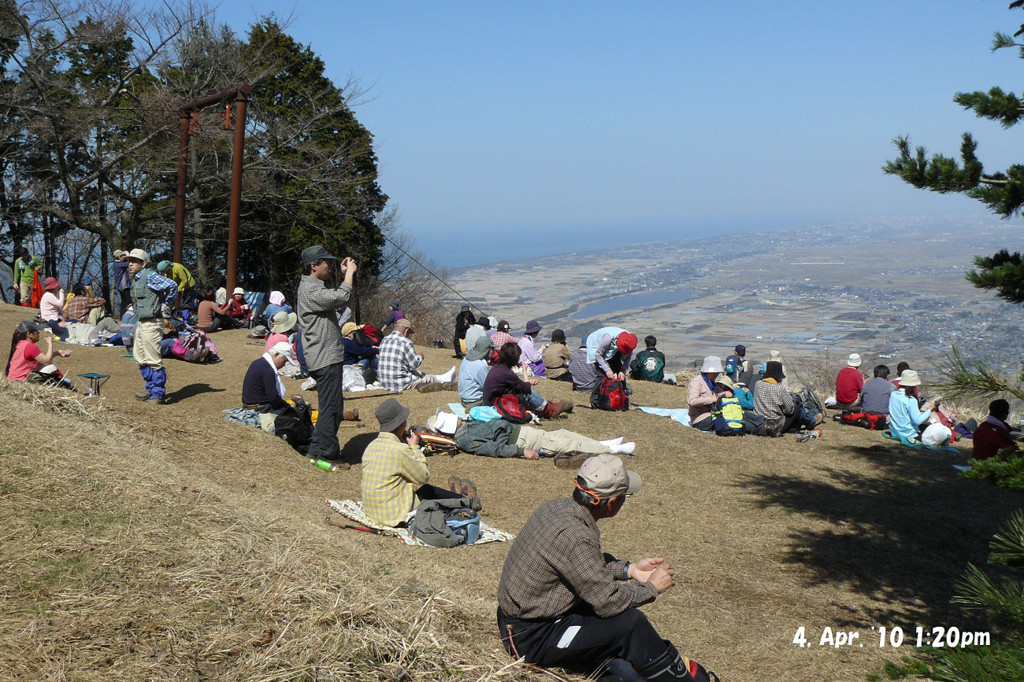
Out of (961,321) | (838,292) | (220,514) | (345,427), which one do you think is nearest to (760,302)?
(838,292)

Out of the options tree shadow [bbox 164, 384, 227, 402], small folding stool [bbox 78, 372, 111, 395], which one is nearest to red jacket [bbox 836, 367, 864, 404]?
tree shadow [bbox 164, 384, 227, 402]

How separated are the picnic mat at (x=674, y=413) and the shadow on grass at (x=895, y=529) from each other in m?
2.28

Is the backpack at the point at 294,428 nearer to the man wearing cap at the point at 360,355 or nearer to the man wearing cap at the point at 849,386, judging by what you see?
the man wearing cap at the point at 360,355

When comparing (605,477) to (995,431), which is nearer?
(605,477)

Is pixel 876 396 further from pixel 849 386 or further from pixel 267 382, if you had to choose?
pixel 267 382

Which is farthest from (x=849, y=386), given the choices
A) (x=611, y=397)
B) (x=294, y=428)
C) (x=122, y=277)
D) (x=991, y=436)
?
(x=122, y=277)

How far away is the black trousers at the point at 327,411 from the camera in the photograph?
28.4ft

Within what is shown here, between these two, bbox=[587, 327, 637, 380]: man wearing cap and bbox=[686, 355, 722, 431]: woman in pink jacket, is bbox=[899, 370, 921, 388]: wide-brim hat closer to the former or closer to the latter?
bbox=[686, 355, 722, 431]: woman in pink jacket

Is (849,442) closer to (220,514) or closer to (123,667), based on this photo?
(220,514)

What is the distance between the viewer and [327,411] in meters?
8.80

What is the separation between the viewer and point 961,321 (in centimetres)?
4678

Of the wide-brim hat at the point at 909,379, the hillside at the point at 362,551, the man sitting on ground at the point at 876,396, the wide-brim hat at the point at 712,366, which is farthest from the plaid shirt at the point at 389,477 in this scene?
the man sitting on ground at the point at 876,396

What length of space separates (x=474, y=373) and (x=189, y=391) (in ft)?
13.2

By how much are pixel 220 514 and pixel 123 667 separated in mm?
1911
